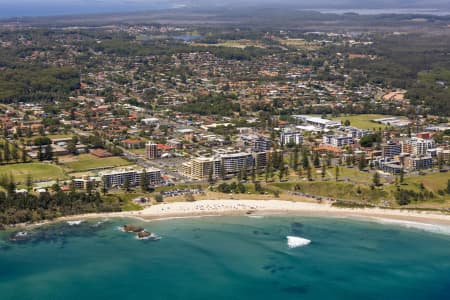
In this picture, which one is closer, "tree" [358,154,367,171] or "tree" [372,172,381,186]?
"tree" [372,172,381,186]

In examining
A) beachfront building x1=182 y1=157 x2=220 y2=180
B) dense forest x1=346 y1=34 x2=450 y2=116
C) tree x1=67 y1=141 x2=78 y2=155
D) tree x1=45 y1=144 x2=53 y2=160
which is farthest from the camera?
dense forest x1=346 y1=34 x2=450 y2=116

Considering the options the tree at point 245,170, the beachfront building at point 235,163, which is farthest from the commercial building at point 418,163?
the tree at point 245,170

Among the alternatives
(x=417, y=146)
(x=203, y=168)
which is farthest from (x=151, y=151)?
(x=417, y=146)

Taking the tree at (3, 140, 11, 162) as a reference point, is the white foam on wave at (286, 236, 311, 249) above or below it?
below

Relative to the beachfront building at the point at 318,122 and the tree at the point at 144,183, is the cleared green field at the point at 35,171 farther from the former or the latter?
the beachfront building at the point at 318,122

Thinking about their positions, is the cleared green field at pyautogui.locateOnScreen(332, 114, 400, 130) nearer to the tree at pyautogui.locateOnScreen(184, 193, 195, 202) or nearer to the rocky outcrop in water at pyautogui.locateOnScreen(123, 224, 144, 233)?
the tree at pyautogui.locateOnScreen(184, 193, 195, 202)

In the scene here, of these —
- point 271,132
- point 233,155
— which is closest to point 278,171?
point 233,155

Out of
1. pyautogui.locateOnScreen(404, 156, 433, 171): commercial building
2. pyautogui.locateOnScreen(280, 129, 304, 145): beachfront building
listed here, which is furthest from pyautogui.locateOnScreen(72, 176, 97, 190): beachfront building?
pyautogui.locateOnScreen(404, 156, 433, 171): commercial building
